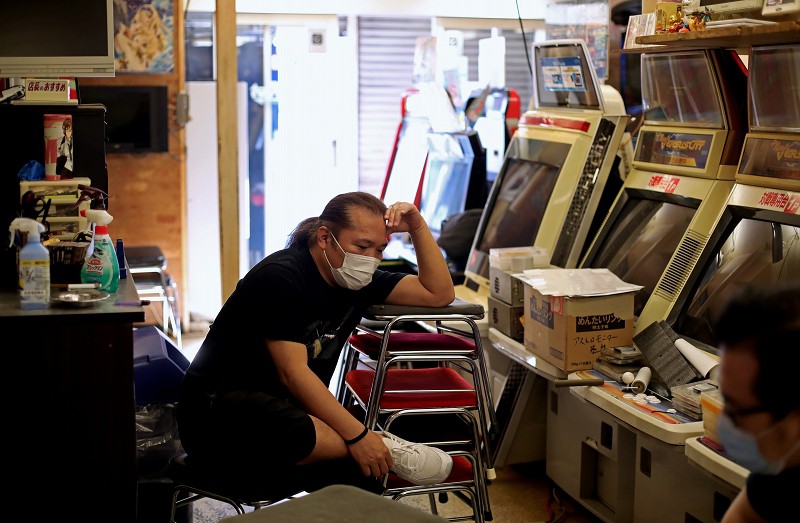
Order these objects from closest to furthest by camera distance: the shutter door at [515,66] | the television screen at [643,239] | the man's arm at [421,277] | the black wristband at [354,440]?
the black wristband at [354,440], the man's arm at [421,277], the television screen at [643,239], the shutter door at [515,66]

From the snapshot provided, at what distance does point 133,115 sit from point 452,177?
7.16ft

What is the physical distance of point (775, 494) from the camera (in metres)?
1.63

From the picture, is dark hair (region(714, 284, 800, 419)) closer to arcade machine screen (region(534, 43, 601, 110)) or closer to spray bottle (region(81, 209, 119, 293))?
spray bottle (region(81, 209, 119, 293))

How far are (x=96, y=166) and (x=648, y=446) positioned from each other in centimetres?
214

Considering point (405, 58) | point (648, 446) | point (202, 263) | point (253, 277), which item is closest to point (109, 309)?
point (253, 277)

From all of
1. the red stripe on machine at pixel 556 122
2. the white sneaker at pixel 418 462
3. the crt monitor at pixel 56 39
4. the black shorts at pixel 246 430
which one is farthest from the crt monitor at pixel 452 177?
the black shorts at pixel 246 430

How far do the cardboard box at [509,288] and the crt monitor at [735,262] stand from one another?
0.68 meters

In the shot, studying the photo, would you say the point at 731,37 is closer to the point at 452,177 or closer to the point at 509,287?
the point at 509,287

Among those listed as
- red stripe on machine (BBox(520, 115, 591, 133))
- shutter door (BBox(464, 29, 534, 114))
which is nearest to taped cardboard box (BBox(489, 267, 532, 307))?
red stripe on machine (BBox(520, 115, 591, 133))

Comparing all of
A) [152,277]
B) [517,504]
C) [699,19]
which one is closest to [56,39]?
[699,19]

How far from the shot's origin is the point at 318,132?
8367mm

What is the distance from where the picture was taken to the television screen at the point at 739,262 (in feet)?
9.94

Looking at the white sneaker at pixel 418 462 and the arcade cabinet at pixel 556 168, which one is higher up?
the arcade cabinet at pixel 556 168

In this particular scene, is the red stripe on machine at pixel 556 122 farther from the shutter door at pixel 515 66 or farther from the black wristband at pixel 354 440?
the shutter door at pixel 515 66
